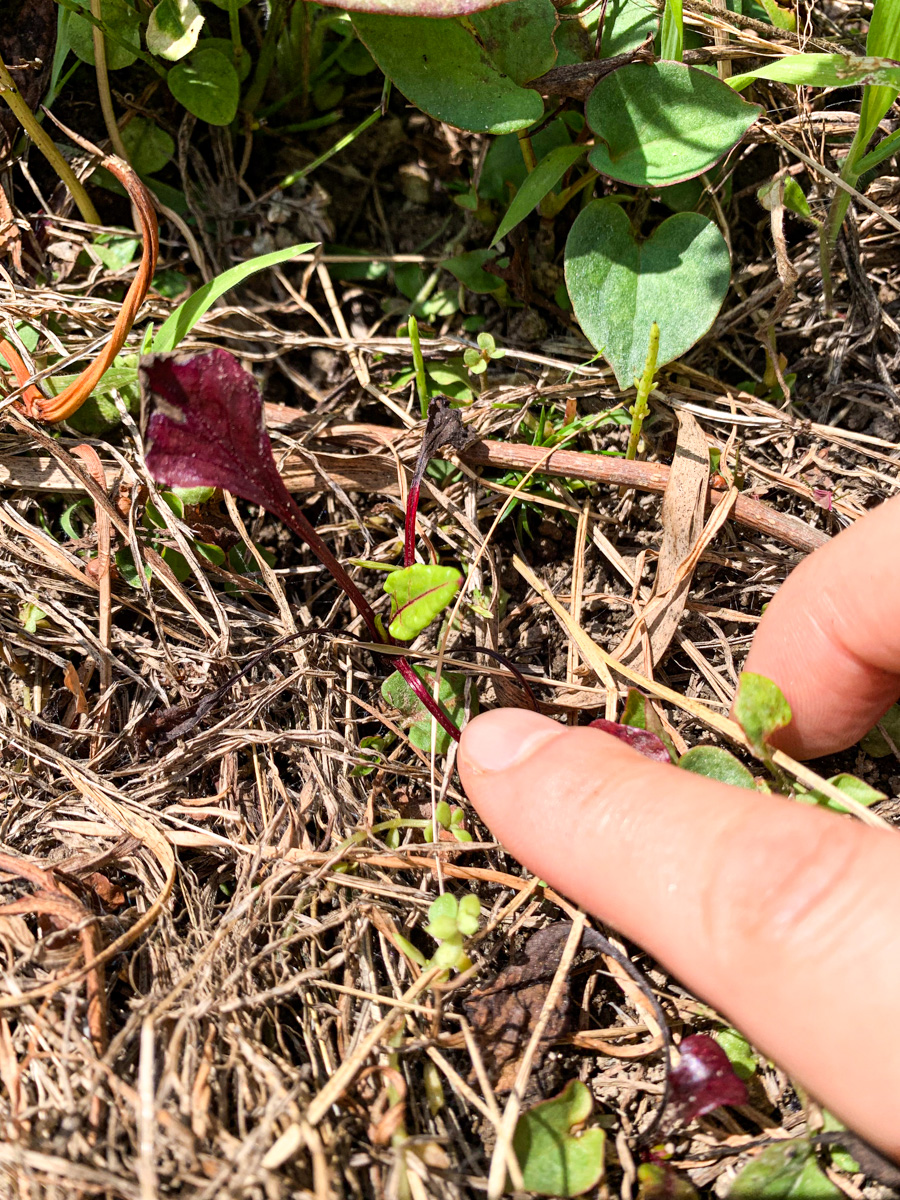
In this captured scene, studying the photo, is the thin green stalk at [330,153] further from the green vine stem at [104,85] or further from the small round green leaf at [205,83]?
the green vine stem at [104,85]

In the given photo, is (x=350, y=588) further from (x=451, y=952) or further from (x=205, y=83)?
(x=205, y=83)

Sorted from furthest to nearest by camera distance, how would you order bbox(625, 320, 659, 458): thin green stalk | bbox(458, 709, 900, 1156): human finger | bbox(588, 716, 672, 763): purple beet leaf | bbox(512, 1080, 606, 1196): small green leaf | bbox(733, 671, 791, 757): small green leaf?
bbox(625, 320, 659, 458): thin green stalk, bbox(588, 716, 672, 763): purple beet leaf, bbox(733, 671, 791, 757): small green leaf, bbox(512, 1080, 606, 1196): small green leaf, bbox(458, 709, 900, 1156): human finger

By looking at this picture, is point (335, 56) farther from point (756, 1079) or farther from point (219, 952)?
point (756, 1079)

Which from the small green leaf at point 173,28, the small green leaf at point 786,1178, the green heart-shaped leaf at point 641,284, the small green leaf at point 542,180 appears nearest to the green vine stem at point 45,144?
the small green leaf at point 173,28

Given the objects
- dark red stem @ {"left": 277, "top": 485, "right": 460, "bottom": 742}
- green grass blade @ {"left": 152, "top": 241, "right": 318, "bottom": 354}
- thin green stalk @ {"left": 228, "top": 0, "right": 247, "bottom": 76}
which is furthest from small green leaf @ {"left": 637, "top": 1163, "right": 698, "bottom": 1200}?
thin green stalk @ {"left": 228, "top": 0, "right": 247, "bottom": 76}

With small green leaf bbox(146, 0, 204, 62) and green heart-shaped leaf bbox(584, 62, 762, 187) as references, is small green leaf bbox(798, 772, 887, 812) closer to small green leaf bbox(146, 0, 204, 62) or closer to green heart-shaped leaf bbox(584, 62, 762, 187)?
green heart-shaped leaf bbox(584, 62, 762, 187)

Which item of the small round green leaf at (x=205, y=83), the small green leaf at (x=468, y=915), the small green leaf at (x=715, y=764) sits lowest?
Result: the small green leaf at (x=468, y=915)

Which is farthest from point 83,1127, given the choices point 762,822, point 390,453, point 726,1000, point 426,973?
point 390,453

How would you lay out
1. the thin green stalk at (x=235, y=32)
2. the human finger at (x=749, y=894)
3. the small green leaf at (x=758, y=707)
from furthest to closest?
the thin green stalk at (x=235, y=32) → the small green leaf at (x=758, y=707) → the human finger at (x=749, y=894)
